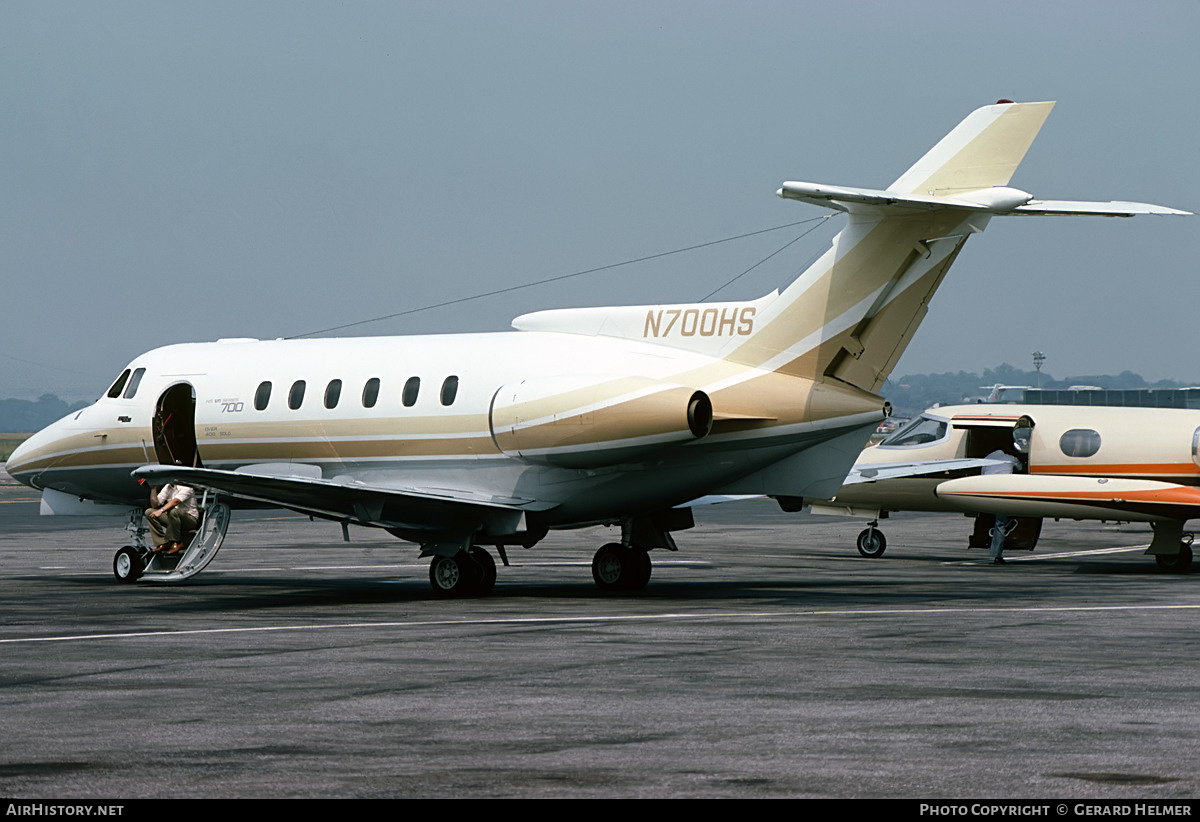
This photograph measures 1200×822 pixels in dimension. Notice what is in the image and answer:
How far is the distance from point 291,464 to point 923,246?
31.1 ft

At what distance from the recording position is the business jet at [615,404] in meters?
19.1

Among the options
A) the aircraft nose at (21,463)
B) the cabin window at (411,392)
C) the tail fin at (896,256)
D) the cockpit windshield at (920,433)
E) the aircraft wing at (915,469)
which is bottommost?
the aircraft wing at (915,469)

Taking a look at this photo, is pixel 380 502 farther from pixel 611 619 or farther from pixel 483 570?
pixel 611 619

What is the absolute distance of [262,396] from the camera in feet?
75.7

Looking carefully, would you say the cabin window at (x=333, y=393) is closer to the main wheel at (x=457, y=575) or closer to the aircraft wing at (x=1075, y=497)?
the main wheel at (x=457, y=575)

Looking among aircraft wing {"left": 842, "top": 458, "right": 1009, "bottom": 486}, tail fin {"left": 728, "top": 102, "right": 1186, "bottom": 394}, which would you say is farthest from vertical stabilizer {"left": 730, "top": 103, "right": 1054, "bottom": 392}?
aircraft wing {"left": 842, "top": 458, "right": 1009, "bottom": 486}

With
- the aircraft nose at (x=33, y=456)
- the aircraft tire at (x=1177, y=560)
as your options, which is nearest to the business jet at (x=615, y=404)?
the aircraft nose at (x=33, y=456)

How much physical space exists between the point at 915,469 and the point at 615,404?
11671 mm

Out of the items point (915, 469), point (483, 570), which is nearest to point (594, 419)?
point (483, 570)

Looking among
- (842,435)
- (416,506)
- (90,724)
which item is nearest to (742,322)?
(842,435)

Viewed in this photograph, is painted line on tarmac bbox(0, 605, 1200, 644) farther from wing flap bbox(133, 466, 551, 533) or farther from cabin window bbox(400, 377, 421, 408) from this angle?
cabin window bbox(400, 377, 421, 408)

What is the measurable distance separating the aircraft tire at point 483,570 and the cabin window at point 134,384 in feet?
22.7

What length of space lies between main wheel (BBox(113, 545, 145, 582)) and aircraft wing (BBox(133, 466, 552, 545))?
11.3 ft
